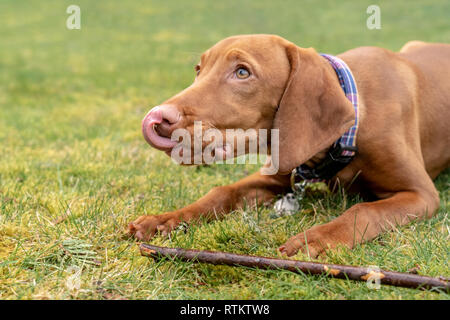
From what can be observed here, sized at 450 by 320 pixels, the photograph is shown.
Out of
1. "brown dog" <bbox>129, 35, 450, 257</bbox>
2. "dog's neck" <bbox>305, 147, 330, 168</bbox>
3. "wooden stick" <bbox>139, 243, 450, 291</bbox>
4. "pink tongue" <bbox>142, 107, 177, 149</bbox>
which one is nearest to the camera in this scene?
"wooden stick" <bbox>139, 243, 450, 291</bbox>

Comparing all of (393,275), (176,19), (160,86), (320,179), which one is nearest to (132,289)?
(393,275)

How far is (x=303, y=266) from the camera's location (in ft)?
8.77

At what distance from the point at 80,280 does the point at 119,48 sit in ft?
40.4

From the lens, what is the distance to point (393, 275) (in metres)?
2.52

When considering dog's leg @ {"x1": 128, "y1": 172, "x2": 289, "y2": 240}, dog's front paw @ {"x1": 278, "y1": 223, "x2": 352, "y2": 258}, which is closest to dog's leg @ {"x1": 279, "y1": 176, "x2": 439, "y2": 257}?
dog's front paw @ {"x1": 278, "y1": 223, "x2": 352, "y2": 258}

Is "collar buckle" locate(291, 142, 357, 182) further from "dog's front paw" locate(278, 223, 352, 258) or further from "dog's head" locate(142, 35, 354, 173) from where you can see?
"dog's front paw" locate(278, 223, 352, 258)

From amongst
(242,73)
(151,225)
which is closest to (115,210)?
(151,225)

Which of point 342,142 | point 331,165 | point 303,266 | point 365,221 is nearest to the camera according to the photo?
point 303,266

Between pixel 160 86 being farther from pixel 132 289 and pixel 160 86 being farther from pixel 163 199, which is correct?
pixel 132 289

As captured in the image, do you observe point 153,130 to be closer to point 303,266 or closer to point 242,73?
point 242,73

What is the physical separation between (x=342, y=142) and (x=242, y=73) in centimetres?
82

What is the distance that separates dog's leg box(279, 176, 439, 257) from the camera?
308 cm
